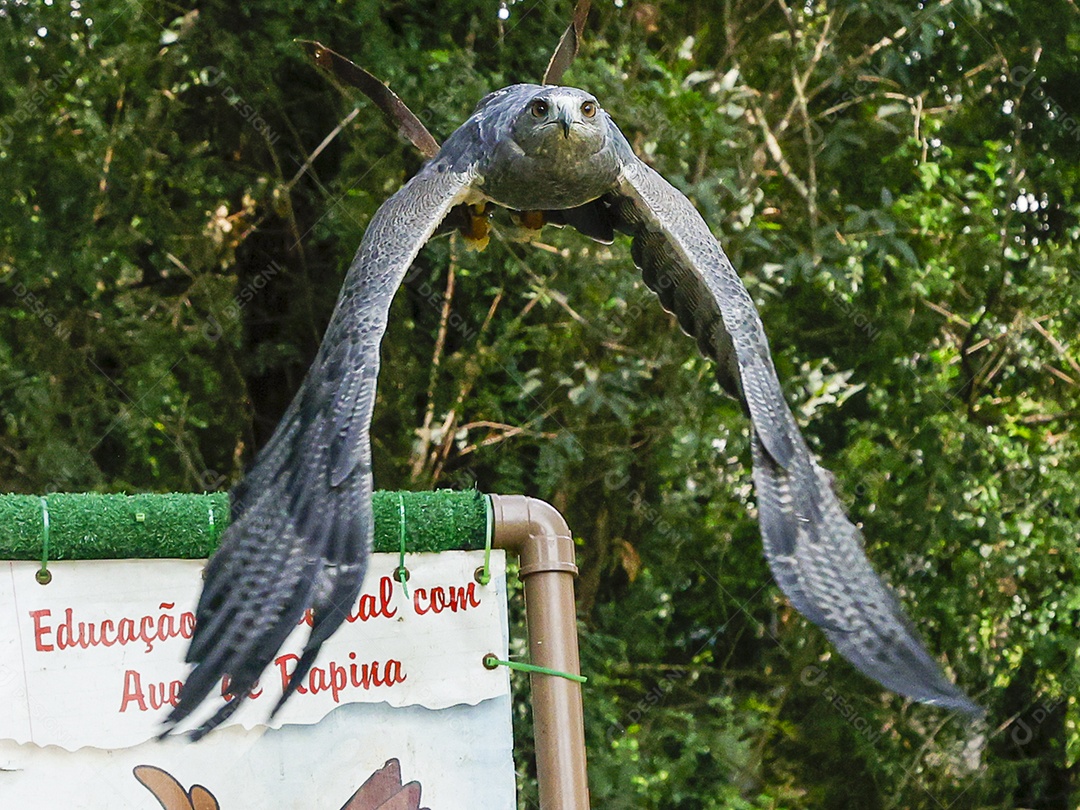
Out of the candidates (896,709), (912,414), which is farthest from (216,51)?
(896,709)

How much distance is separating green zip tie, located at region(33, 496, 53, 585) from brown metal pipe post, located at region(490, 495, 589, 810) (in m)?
0.53

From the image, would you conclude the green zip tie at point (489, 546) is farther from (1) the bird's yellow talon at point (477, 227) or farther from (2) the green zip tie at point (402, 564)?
(1) the bird's yellow talon at point (477, 227)

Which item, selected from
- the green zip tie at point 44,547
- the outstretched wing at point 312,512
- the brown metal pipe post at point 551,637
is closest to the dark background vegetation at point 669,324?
the outstretched wing at point 312,512

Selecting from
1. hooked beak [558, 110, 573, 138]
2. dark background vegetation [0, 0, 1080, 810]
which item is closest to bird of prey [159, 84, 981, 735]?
hooked beak [558, 110, 573, 138]

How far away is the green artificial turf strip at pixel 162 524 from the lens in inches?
57.7

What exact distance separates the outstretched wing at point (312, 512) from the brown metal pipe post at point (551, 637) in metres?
0.20

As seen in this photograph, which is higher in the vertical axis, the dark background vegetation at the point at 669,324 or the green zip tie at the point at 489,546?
the dark background vegetation at the point at 669,324

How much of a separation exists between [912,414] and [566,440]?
1095mm

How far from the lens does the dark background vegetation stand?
365cm

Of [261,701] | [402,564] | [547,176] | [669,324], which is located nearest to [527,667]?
[402,564]

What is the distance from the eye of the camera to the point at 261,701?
1546 millimetres

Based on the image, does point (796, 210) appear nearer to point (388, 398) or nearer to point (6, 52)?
point (388, 398)

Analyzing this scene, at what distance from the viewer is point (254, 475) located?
1.72m

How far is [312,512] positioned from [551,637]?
0.34 metres
